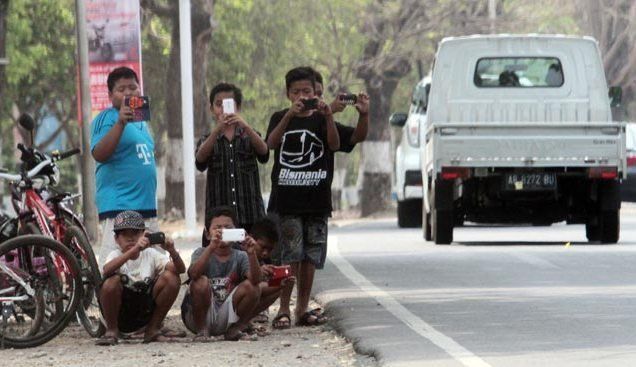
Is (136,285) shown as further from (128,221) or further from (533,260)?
(533,260)

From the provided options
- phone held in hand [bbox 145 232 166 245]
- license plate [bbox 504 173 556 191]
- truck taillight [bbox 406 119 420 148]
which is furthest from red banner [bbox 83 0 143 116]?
phone held in hand [bbox 145 232 166 245]

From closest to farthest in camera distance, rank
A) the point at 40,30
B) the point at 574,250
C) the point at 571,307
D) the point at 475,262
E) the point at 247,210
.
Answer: the point at 247,210 < the point at 571,307 < the point at 475,262 < the point at 574,250 < the point at 40,30

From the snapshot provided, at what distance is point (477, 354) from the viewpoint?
1010 centimetres

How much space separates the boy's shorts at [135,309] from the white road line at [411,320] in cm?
151

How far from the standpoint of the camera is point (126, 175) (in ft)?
39.1

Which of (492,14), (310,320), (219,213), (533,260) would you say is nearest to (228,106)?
(219,213)

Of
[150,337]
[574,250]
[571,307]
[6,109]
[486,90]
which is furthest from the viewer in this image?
[6,109]

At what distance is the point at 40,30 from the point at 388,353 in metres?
37.4

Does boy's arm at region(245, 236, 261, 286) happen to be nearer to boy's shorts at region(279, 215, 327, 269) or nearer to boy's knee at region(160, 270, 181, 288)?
boy's knee at region(160, 270, 181, 288)

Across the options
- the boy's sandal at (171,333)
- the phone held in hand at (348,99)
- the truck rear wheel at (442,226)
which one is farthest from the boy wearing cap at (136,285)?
the truck rear wheel at (442,226)

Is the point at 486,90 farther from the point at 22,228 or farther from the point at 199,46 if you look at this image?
the point at 199,46

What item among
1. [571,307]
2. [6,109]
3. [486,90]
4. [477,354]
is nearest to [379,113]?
[6,109]

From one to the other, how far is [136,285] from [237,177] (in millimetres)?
1256

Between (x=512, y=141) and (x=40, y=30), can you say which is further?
(x=40, y=30)
